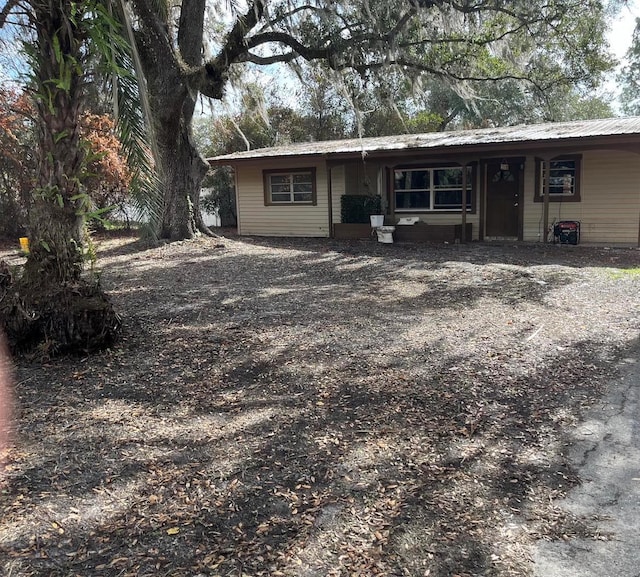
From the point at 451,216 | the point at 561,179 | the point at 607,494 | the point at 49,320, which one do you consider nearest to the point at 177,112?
the point at 451,216

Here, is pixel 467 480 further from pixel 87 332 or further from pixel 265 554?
pixel 87 332

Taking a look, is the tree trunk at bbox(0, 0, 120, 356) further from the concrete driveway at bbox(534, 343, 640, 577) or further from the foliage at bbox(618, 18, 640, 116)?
the foliage at bbox(618, 18, 640, 116)

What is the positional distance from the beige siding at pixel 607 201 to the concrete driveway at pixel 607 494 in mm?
10183

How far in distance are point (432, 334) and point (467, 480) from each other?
9.05 feet

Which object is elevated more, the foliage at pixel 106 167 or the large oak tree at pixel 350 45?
the large oak tree at pixel 350 45

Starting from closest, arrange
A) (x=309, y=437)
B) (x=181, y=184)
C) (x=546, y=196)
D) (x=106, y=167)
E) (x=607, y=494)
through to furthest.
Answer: (x=607, y=494) → (x=309, y=437) → (x=546, y=196) → (x=181, y=184) → (x=106, y=167)

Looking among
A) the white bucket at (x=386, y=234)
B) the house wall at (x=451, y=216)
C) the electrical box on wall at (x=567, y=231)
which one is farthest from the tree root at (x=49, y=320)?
the house wall at (x=451, y=216)

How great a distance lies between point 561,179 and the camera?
1356 cm

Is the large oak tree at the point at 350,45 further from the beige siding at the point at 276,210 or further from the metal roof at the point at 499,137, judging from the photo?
the beige siding at the point at 276,210

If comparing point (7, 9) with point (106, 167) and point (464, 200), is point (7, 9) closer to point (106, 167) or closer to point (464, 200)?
point (464, 200)

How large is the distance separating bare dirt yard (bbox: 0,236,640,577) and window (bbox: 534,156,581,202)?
6867 millimetres

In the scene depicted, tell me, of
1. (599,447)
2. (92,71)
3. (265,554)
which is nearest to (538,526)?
(599,447)

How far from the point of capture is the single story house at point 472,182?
12.7m

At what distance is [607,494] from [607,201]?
12.0m
